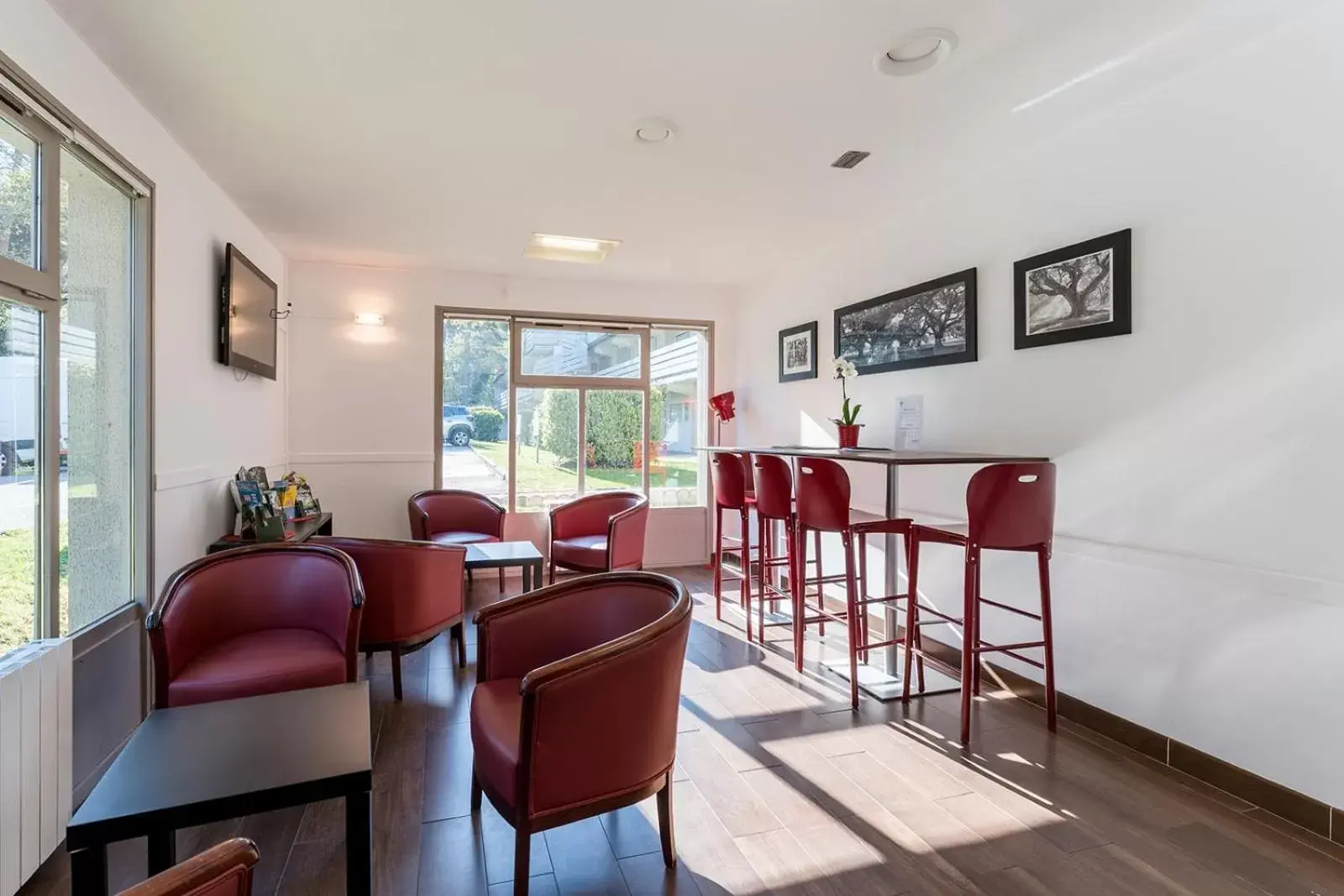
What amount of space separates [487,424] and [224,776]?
4458 mm

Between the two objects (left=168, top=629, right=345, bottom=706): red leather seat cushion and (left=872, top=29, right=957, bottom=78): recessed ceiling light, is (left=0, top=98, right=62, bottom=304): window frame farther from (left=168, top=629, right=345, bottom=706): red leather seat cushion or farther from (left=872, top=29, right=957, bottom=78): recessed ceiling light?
(left=872, top=29, right=957, bottom=78): recessed ceiling light

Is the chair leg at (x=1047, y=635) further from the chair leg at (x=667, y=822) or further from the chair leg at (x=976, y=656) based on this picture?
the chair leg at (x=667, y=822)

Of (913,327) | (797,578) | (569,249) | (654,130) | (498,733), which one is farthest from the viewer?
(569,249)

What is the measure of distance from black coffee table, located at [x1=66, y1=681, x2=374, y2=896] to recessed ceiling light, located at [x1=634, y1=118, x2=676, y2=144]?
8.10ft

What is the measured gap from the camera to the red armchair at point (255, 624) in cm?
221

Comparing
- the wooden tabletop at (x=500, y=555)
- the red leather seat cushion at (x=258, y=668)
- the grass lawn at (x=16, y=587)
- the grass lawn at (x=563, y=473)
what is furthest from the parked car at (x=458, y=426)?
the grass lawn at (x=16, y=587)

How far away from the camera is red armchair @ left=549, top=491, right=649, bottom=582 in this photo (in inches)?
181

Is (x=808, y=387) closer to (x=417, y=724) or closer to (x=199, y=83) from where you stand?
(x=417, y=724)

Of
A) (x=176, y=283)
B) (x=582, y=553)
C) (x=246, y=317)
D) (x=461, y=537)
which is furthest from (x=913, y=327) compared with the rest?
(x=246, y=317)

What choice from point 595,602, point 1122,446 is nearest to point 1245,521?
point 1122,446

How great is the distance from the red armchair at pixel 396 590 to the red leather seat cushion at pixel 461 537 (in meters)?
1.65

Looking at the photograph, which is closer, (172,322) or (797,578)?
Answer: (172,322)

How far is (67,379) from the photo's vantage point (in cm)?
229

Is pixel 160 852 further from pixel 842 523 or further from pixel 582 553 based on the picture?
pixel 582 553
